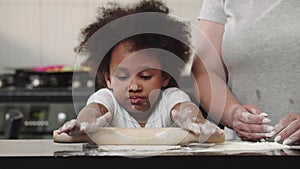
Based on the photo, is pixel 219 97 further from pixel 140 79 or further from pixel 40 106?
pixel 40 106

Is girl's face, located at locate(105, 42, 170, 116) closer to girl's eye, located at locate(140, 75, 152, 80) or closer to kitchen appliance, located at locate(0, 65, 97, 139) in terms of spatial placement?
girl's eye, located at locate(140, 75, 152, 80)

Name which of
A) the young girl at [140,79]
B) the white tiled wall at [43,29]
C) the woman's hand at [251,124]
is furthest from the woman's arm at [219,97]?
the white tiled wall at [43,29]

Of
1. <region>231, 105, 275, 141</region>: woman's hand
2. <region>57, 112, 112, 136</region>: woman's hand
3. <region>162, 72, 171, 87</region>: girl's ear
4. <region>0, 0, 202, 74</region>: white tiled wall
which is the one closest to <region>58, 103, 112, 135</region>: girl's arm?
<region>57, 112, 112, 136</region>: woman's hand

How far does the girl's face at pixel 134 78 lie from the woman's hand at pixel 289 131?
0.20 m

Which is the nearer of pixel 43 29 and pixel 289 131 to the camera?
pixel 289 131

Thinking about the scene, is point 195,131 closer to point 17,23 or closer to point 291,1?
point 291,1

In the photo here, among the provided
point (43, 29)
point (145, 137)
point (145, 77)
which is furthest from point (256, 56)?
point (43, 29)

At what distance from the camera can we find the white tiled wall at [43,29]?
9.83 ft

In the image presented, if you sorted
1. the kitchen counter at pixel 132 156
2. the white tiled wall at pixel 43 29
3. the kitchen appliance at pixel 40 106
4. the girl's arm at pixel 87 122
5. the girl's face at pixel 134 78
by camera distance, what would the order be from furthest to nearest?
the white tiled wall at pixel 43 29, the kitchen appliance at pixel 40 106, the girl's face at pixel 134 78, the girl's arm at pixel 87 122, the kitchen counter at pixel 132 156

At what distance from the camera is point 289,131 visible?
0.98m

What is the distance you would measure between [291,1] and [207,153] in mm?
537

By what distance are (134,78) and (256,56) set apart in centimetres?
36

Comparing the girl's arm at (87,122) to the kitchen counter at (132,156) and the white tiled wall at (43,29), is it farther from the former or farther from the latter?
the white tiled wall at (43,29)

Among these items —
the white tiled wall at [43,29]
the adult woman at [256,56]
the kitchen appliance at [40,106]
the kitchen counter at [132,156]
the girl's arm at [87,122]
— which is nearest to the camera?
the kitchen counter at [132,156]
